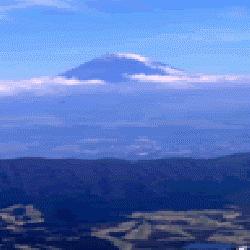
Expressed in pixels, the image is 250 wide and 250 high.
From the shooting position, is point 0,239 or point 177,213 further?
point 177,213

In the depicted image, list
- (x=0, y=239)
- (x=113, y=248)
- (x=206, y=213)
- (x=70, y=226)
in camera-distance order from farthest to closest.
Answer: (x=206, y=213) → (x=70, y=226) → (x=0, y=239) → (x=113, y=248)

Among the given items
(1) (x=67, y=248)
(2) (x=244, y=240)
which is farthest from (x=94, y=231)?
(2) (x=244, y=240)

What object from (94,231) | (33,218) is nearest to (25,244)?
(94,231)

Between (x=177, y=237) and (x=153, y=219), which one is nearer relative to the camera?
(x=177, y=237)

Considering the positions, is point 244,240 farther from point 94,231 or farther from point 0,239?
point 0,239

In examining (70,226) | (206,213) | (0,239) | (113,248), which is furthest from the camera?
(206,213)

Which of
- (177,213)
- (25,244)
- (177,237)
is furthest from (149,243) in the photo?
(177,213)

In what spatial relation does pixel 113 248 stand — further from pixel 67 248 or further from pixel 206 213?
pixel 206 213

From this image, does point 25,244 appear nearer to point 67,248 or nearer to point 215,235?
point 67,248
